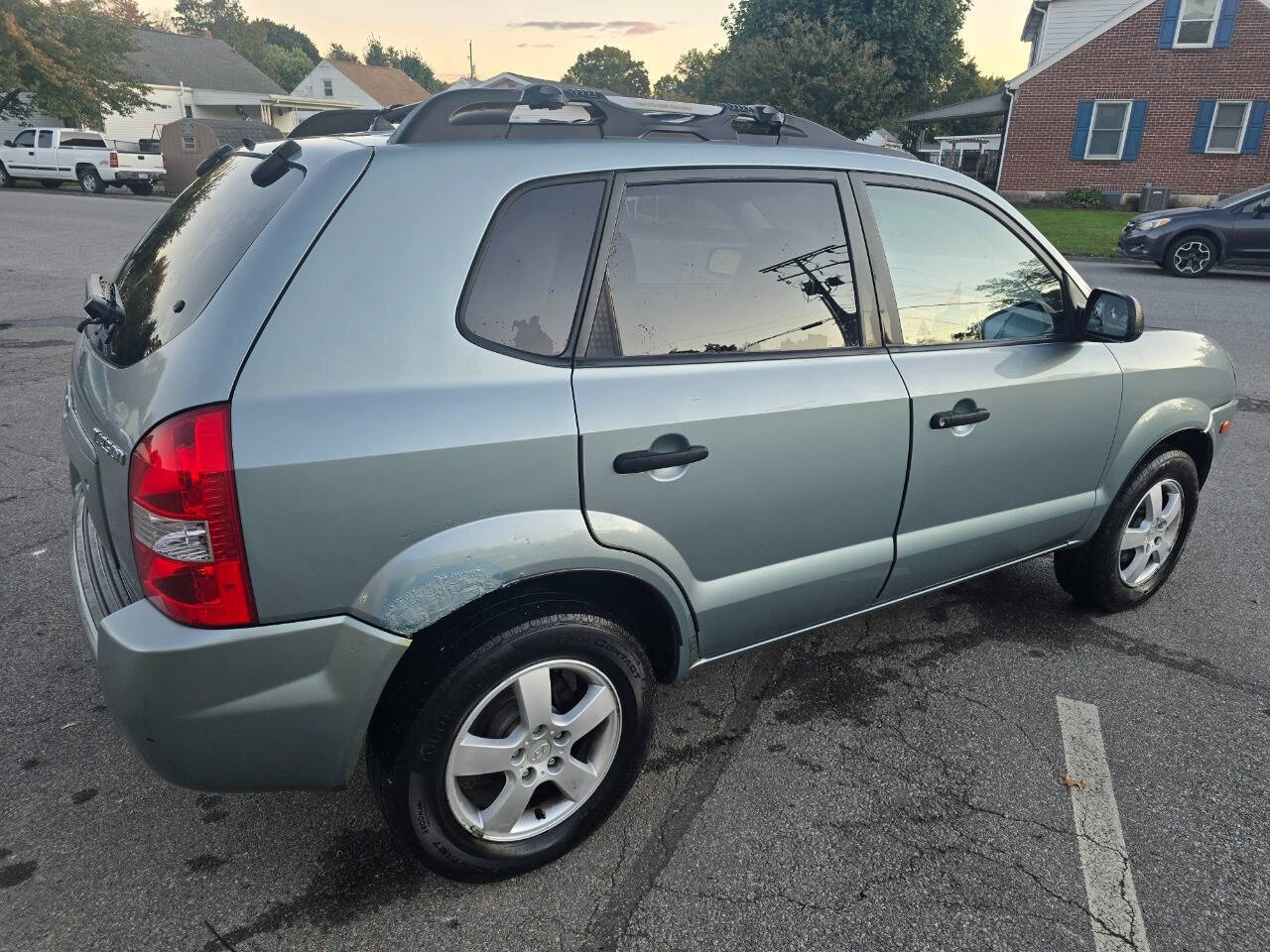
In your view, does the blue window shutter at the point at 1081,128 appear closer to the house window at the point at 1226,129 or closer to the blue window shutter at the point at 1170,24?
the blue window shutter at the point at 1170,24

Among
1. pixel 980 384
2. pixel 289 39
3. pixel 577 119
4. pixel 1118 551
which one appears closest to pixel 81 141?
pixel 577 119

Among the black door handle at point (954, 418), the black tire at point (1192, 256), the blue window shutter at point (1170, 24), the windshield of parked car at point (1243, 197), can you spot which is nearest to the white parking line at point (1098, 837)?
the black door handle at point (954, 418)

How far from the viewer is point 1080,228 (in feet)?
66.0

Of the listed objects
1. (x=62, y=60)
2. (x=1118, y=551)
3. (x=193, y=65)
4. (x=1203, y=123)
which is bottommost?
(x=1118, y=551)

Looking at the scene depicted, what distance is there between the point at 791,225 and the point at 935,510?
1020 mm

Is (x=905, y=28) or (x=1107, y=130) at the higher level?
(x=905, y=28)

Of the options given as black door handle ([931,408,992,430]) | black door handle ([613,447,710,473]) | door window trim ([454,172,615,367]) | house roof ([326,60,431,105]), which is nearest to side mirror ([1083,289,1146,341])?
black door handle ([931,408,992,430])

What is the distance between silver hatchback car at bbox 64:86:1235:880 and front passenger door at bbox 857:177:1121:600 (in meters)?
0.02

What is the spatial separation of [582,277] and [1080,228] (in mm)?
21231

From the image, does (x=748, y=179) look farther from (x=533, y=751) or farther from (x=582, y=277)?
(x=533, y=751)

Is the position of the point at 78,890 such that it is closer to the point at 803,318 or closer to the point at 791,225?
the point at 803,318

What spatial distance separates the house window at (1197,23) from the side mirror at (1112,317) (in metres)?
27.0

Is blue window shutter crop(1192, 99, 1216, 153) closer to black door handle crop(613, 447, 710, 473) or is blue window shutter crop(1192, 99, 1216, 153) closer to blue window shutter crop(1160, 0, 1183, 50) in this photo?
blue window shutter crop(1160, 0, 1183, 50)

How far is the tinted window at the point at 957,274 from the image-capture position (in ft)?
9.18
